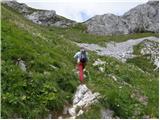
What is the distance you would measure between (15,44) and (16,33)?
3158 mm

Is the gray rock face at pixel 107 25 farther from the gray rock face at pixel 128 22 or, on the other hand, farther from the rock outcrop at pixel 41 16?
the rock outcrop at pixel 41 16

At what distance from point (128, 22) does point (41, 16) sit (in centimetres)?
2459

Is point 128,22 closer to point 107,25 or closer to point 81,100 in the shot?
point 107,25

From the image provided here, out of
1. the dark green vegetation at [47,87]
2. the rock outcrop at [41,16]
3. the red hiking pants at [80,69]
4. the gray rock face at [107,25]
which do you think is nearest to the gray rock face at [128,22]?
the gray rock face at [107,25]

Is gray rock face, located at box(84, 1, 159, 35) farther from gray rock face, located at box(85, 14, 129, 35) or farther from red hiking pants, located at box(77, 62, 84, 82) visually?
red hiking pants, located at box(77, 62, 84, 82)

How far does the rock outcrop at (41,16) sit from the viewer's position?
4845 inches

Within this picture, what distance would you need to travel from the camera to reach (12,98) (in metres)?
19.5

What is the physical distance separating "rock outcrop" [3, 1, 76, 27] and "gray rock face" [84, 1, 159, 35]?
6955 mm

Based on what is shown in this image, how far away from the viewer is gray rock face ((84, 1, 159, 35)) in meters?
115

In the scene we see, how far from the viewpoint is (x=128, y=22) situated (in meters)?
120

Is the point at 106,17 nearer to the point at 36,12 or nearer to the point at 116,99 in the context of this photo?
the point at 36,12

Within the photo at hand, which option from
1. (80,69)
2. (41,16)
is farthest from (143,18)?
(80,69)

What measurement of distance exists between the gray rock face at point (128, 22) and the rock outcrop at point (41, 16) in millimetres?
6955

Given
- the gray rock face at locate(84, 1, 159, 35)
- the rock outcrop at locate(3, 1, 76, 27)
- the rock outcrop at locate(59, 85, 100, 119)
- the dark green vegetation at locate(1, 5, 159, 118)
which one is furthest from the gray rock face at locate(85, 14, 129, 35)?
the rock outcrop at locate(59, 85, 100, 119)
